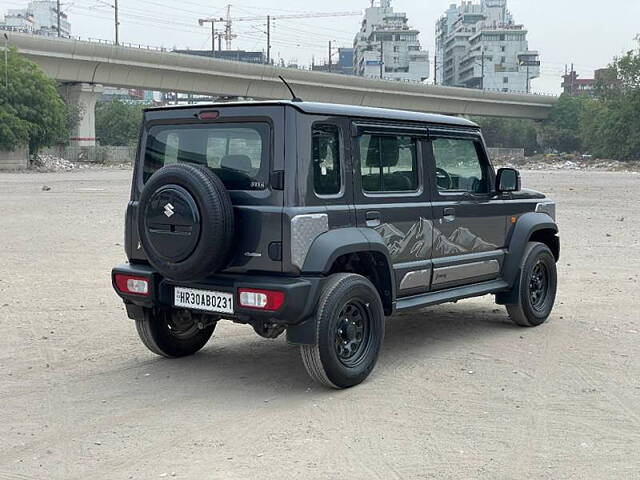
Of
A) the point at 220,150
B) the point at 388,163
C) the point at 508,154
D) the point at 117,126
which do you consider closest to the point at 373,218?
the point at 388,163

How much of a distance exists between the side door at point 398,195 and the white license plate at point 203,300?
1.15 metres

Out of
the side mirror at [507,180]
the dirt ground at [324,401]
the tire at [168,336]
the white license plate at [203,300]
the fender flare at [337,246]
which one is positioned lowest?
the dirt ground at [324,401]

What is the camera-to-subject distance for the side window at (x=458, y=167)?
7.27 metres

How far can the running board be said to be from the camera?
6685 mm

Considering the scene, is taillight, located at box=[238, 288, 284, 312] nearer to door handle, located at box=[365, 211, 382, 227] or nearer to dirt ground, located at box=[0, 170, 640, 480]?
dirt ground, located at box=[0, 170, 640, 480]

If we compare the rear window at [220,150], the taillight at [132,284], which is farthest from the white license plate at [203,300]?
the rear window at [220,150]

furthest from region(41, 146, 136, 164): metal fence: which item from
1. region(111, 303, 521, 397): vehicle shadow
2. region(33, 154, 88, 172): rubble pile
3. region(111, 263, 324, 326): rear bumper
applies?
region(111, 263, 324, 326): rear bumper

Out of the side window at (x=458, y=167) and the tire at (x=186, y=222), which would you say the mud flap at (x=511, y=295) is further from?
the tire at (x=186, y=222)

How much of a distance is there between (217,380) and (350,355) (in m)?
1.06

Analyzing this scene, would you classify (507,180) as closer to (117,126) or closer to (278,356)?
(278,356)

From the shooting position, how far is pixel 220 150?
612 centimetres

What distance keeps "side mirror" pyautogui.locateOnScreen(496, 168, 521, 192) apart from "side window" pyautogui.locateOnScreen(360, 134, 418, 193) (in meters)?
1.25

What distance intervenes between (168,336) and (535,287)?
3796mm

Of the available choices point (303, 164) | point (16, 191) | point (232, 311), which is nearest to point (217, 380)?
point (232, 311)
